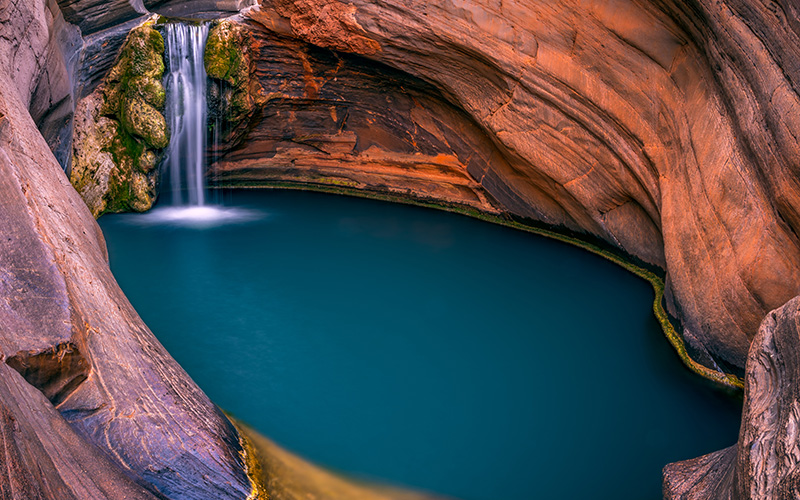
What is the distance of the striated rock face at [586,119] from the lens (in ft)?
15.6

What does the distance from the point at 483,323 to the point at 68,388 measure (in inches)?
169

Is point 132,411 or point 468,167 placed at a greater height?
point 468,167

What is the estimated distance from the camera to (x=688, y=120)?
230 inches

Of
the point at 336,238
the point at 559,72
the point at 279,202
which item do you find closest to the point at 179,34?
the point at 279,202

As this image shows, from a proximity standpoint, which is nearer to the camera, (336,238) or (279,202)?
(336,238)

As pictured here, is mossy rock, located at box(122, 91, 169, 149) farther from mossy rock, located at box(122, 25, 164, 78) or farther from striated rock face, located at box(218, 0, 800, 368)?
striated rock face, located at box(218, 0, 800, 368)

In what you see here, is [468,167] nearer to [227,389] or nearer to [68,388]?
[227,389]

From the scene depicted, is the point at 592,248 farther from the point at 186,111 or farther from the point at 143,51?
the point at 143,51

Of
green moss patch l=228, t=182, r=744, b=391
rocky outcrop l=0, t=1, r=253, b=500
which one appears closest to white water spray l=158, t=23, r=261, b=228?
green moss patch l=228, t=182, r=744, b=391

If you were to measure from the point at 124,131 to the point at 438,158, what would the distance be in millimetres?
4990

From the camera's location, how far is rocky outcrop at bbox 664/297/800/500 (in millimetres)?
2600

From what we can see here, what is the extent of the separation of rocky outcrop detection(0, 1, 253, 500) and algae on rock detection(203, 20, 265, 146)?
15.9 ft

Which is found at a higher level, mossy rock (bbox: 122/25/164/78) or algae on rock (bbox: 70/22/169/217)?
mossy rock (bbox: 122/25/164/78)

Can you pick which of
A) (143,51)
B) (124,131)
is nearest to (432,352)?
(124,131)
